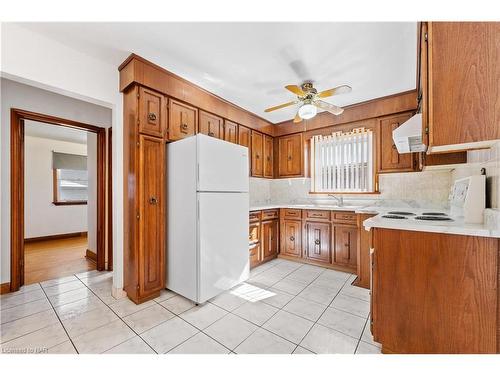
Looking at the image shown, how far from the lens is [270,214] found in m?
3.53

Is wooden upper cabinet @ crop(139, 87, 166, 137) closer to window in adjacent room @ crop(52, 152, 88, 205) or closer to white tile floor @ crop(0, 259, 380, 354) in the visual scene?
white tile floor @ crop(0, 259, 380, 354)

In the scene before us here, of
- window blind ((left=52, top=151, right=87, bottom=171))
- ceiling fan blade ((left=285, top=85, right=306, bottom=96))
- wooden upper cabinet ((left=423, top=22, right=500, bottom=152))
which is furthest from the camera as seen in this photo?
window blind ((left=52, top=151, right=87, bottom=171))

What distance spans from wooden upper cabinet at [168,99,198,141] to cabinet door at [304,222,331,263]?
2266mm

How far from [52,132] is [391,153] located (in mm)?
6638

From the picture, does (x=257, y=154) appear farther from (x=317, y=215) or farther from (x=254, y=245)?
(x=254, y=245)

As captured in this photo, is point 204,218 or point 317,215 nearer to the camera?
point 204,218

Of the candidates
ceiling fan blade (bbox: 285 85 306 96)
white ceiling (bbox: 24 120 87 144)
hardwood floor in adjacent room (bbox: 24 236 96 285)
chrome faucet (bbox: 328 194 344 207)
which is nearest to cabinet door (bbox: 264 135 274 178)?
chrome faucet (bbox: 328 194 344 207)

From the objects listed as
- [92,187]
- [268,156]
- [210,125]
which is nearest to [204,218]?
[210,125]

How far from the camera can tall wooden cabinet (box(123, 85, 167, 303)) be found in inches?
85.6

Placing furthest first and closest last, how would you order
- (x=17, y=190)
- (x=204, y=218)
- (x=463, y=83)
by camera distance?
(x=17, y=190)
(x=204, y=218)
(x=463, y=83)

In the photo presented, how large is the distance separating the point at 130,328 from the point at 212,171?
155cm

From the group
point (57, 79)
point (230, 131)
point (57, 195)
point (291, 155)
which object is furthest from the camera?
point (57, 195)

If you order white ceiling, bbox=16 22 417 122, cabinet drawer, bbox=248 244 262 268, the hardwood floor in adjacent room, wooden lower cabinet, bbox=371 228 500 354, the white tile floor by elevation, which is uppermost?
white ceiling, bbox=16 22 417 122

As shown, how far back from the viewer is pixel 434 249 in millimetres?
1257
